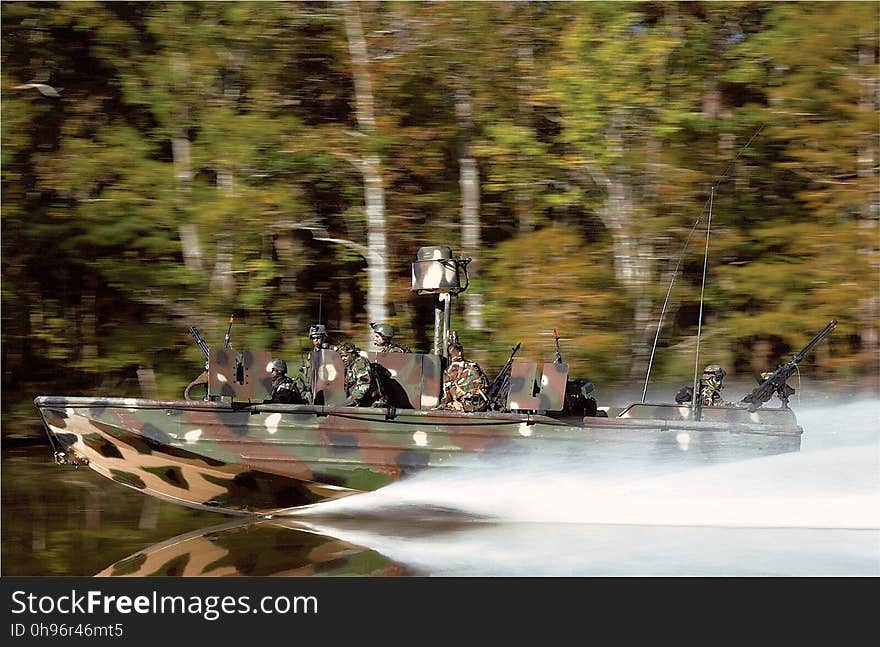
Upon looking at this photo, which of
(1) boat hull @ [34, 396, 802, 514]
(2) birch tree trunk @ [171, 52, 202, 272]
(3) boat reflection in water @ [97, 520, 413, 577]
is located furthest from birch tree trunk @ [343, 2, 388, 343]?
(3) boat reflection in water @ [97, 520, 413, 577]

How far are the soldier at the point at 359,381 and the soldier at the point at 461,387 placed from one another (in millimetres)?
562

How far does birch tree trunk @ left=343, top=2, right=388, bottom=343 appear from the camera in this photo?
1534 cm

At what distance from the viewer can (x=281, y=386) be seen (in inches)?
361

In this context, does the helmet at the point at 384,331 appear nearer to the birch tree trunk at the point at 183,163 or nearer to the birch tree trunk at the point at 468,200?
the birch tree trunk at the point at 468,200

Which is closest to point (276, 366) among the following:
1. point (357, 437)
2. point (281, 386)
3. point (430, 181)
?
point (281, 386)

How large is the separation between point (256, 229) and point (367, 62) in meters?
2.89

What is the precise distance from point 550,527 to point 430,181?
7.79 metres

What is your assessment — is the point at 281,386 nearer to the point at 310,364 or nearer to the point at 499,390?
the point at 310,364

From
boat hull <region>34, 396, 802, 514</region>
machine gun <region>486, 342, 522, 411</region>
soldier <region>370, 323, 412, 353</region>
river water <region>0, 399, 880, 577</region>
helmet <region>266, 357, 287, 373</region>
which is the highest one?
soldier <region>370, 323, 412, 353</region>

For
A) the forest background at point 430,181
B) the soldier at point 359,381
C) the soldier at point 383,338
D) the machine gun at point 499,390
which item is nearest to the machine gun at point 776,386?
the machine gun at point 499,390

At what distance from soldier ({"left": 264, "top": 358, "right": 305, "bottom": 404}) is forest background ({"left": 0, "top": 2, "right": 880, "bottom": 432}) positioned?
19.4ft

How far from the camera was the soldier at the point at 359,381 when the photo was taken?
8977 millimetres

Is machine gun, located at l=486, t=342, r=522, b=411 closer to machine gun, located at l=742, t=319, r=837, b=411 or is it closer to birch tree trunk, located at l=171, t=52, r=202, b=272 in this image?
machine gun, located at l=742, t=319, r=837, b=411

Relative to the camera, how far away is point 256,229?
49.6 ft
